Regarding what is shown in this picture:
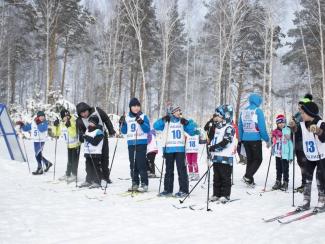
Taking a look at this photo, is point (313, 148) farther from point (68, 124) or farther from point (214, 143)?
point (68, 124)

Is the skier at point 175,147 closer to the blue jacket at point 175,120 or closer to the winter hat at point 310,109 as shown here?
the blue jacket at point 175,120

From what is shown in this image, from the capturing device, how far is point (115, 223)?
18.3 feet

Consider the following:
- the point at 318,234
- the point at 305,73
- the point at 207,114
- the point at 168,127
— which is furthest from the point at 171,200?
the point at 207,114

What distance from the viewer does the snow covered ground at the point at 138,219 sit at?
4746 millimetres

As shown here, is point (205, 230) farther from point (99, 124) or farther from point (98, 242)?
point (99, 124)

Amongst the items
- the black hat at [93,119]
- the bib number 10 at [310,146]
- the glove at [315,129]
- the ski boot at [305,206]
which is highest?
the black hat at [93,119]

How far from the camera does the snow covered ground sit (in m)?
4.75

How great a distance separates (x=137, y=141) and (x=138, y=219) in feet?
8.23

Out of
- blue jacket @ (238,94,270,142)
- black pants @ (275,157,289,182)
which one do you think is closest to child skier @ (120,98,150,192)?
blue jacket @ (238,94,270,142)

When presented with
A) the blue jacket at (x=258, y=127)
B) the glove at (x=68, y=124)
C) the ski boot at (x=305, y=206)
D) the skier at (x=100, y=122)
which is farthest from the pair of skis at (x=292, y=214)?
the glove at (x=68, y=124)

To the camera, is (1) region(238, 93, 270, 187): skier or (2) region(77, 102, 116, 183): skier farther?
(2) region(77, 102, 116, 183): skier

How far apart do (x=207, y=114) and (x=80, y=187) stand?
50.9 metres

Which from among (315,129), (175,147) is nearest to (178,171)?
(175,147)

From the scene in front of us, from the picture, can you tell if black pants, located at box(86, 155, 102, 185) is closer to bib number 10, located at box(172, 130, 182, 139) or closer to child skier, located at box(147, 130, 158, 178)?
bib number 10, located at box(172, 130, 182, 139)
